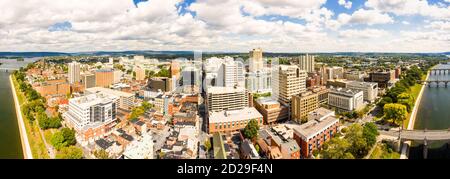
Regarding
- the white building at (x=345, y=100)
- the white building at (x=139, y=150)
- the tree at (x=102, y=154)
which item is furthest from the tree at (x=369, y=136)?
the tree at (x=102, y=154)

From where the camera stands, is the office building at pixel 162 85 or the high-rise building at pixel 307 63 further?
the high-rise building at pixel 307 63

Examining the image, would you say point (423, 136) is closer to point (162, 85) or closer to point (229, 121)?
point (229, 121)

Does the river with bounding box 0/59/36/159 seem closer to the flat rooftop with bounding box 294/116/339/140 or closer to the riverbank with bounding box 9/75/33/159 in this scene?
the riverbank with bounding box 9/75/33/159

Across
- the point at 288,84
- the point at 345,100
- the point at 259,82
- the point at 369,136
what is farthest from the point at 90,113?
the point at 345,100

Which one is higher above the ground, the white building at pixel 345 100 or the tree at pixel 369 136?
the white building at pixel 345 100

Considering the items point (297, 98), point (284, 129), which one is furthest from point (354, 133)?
point (297, 98)

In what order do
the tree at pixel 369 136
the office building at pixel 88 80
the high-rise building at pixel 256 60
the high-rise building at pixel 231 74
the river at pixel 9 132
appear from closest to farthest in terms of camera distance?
the tree at pixel 369 136, the river at pixel 9 132, the high-rise building at pixel 231 74, the office building at pixel 88 80, the high-rise building at pixel 256 60

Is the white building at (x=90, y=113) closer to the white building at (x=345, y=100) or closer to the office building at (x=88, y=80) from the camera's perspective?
the office building at (x=88, y=80)
